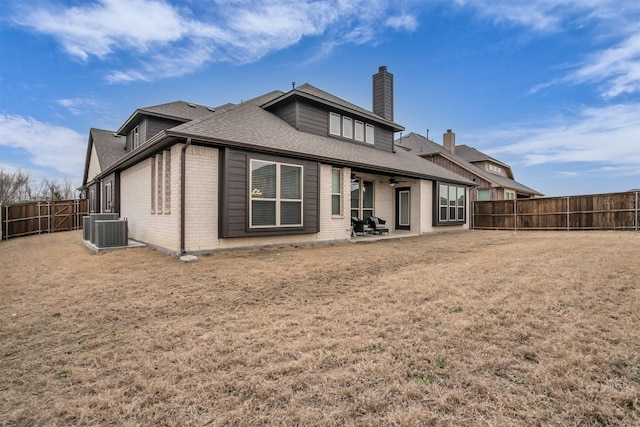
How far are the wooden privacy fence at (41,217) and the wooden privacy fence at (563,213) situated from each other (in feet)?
78.2

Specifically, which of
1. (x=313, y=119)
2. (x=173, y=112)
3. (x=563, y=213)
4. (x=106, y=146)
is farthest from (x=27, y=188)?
(x=563, y=213)

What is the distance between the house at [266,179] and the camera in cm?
780

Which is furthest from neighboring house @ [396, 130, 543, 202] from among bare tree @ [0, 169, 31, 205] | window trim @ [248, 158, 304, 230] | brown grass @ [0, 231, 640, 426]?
bare tree @ [0, 169, 31, 205]

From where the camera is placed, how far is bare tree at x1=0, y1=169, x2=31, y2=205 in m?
29.4

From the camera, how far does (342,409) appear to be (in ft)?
6.61

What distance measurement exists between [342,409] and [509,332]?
2.14m

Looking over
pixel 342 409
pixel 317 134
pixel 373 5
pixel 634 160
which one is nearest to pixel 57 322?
pixel 342 409

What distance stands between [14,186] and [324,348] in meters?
41.0

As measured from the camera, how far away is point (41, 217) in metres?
16.1

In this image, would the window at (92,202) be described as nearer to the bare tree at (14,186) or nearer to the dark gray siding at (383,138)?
the dark gray siding at (383,138)

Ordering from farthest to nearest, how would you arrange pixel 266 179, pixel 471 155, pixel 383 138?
pixel 471 155 → pixel 383 138 → pixel 266 179

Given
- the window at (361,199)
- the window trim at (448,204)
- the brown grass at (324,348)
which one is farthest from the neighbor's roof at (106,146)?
the window trim at (448,204)

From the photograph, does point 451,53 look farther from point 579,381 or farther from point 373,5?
point 579,381

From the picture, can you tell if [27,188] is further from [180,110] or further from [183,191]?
[183,191]
